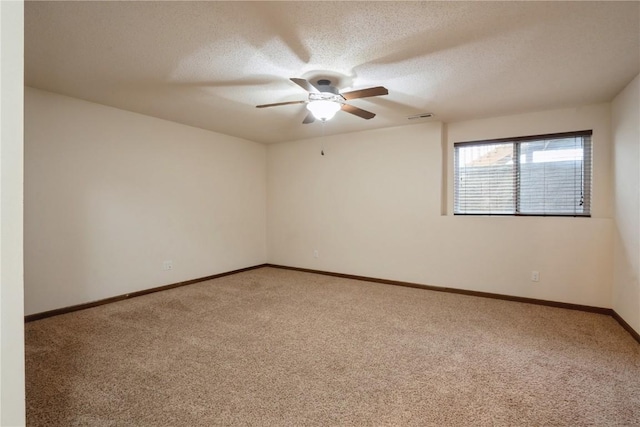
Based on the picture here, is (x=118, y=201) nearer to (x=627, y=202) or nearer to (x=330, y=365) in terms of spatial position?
(x=330, y=365)

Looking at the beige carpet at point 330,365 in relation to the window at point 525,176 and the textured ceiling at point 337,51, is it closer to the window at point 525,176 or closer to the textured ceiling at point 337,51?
the window at point 525,176

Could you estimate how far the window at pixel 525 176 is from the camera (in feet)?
12.1

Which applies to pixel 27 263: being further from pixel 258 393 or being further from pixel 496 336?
pixel 496 336

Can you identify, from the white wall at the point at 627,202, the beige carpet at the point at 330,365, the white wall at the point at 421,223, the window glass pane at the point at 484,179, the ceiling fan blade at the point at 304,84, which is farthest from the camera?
the window glass pane at the point at 484,179

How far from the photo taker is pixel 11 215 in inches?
30.0

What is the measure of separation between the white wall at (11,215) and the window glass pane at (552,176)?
4.64m

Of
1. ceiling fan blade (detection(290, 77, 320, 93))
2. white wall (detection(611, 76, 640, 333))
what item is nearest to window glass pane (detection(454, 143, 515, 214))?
white wall (detection(611, 76, 640, 333))

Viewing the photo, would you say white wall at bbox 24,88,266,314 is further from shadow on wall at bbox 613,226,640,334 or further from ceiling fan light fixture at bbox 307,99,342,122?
shadow on wall at bbox 613,226,640,334

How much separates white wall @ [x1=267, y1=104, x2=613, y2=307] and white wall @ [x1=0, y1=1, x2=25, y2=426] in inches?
169

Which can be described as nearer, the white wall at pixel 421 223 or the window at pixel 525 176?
the white wall at pixel 421 223

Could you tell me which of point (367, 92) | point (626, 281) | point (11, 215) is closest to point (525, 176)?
point (626, 281)

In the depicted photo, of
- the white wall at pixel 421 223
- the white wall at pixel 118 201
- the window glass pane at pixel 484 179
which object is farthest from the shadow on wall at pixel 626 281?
the white wall at pixel 118 201

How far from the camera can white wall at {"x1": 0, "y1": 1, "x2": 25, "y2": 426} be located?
0.75 m

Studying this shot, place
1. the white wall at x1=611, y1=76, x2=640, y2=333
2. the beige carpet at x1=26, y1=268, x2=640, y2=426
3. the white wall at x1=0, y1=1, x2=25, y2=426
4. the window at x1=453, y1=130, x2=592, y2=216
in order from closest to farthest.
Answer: the white wall at x1=0, y1=1, x2=25, y2=426
the beige carpet at x1=26, y1=268, x2=640, y2=426
the white wall at x1=611, y1=76, x2=640, y2=333
the window at x1=453, y1=130, x2=592, y2=216
